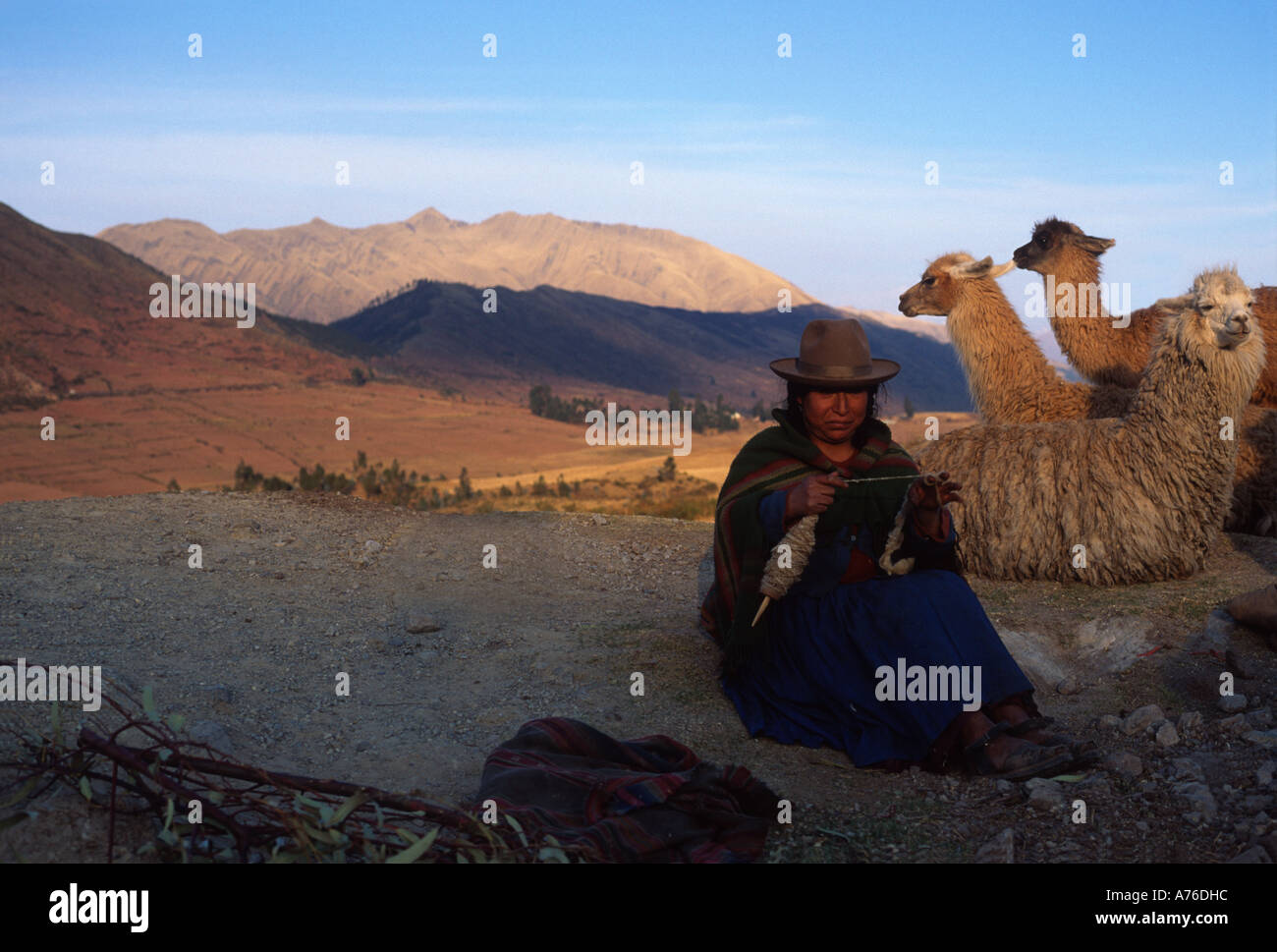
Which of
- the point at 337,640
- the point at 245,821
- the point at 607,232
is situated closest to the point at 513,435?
the point at 337,640

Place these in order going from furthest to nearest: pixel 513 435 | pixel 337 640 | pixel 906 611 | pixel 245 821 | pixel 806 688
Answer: pixel 513 435
pixel 337 640
pixel 806 688
pixel 906 611
pixel 245 821

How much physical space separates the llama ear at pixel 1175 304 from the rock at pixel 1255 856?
4.25m

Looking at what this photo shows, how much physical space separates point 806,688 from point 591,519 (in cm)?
470

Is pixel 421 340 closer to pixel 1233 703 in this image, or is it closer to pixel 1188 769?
pixel 1233 703

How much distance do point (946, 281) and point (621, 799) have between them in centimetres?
716

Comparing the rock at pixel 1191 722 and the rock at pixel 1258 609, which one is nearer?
the rock at pixel 1191 722

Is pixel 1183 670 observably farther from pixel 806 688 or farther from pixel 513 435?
pixel 513 435

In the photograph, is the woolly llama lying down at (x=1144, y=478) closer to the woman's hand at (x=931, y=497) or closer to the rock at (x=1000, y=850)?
the woman's hand at (x=931, y=497)

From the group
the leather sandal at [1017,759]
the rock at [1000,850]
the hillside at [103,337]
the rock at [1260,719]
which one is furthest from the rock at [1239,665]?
the hillside at [103,337]

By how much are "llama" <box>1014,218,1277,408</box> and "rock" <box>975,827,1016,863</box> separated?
22.3 ft

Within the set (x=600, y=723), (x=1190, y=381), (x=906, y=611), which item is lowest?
(x=600, y=723)

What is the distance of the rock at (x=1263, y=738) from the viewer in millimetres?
3627

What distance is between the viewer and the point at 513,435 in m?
33.1

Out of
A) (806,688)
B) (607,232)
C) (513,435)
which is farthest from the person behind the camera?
(607,232)
